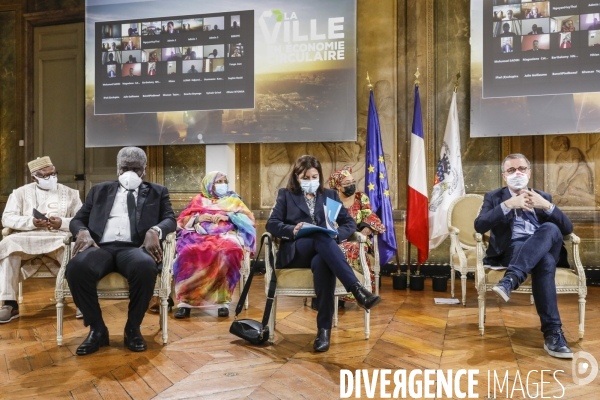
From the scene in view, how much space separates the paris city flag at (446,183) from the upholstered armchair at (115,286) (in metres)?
2.82

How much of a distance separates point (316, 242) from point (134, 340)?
1119mm

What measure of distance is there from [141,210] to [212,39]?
3100 mm

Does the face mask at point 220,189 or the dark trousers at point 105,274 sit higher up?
the face mask at point 220,189

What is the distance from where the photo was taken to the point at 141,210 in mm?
3117

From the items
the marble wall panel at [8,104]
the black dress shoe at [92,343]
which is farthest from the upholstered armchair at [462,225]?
the marble wall panel at [8,104]

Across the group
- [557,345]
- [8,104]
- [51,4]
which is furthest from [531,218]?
[8,104]

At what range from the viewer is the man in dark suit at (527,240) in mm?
2785

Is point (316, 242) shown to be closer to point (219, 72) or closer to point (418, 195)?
point (418, 195)

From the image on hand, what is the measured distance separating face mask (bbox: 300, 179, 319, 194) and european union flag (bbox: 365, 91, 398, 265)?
1743 millimetres

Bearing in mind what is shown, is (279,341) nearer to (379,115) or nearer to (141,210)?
(141,210)

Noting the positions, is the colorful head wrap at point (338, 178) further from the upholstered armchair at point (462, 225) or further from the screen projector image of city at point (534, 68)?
the screen projector image of city at point (534, 68)

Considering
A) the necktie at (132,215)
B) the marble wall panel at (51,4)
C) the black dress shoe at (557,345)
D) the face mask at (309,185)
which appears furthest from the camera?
the marble wall panel at (51,4)

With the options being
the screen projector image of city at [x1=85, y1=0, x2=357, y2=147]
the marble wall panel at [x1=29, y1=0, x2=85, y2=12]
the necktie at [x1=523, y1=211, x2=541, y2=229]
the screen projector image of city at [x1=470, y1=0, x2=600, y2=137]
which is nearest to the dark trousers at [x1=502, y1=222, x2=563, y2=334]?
the necktie at [x1=523, y1=211, x2=541, y2=229]

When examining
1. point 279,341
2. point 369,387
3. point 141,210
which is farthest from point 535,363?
point 141,210
